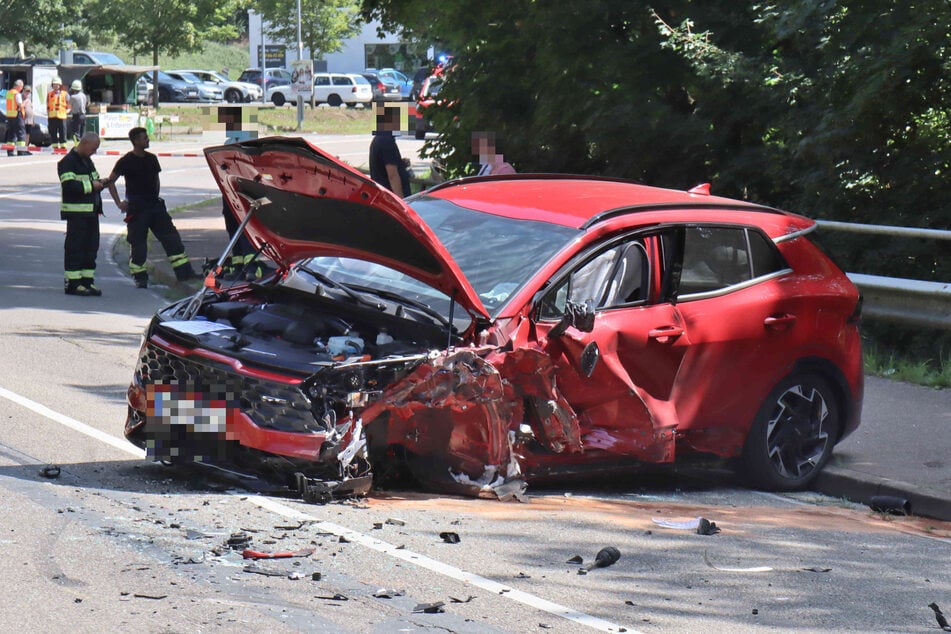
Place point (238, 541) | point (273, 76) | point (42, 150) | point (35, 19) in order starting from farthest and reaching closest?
point (273, 76)
point (35, 19)
point (42, 150)
point (238, 541)

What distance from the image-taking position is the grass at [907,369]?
399 inches

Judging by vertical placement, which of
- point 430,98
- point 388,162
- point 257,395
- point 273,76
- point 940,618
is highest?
point 273,76

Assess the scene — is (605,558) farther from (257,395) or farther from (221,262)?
(221,262)

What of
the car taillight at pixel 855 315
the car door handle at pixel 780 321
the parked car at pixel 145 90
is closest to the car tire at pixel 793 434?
the car door handle at pixel 780 321

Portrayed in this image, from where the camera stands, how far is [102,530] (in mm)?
5617

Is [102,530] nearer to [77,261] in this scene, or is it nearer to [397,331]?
[397,331]

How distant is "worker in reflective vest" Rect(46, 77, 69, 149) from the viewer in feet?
112

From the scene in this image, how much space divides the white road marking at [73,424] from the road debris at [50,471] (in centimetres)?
50

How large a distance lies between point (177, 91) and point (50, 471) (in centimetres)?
5303

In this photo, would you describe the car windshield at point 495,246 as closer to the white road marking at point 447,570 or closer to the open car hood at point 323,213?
the open car hood at point 323,213

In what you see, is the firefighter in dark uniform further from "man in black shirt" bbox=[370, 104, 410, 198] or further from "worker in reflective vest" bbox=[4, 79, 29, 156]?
"worker in reflective vest" bbox=[4, 79, 29, 156]

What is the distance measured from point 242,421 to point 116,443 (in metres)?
1.75

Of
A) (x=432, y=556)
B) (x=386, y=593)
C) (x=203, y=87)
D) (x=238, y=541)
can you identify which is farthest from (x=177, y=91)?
(x=386, y=593)

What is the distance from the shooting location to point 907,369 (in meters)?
10.4
